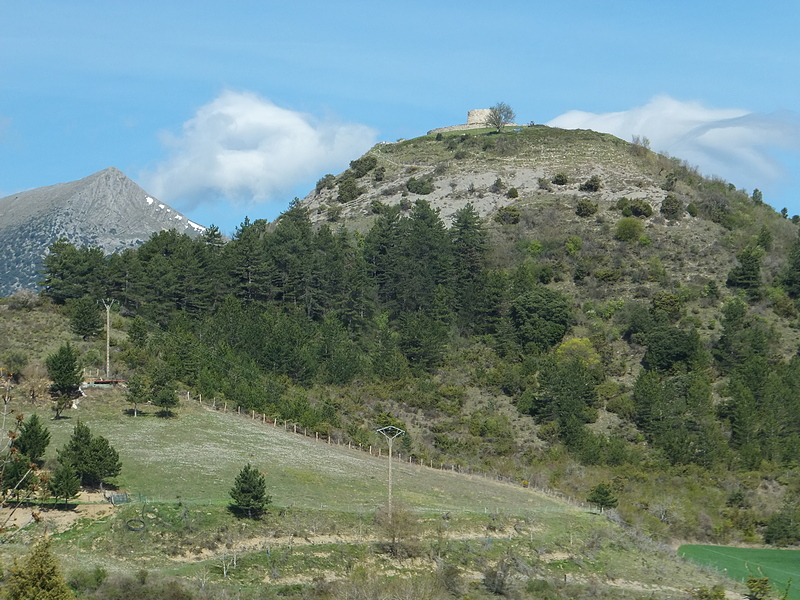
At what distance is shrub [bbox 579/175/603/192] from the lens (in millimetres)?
132875

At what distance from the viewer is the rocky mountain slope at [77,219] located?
135000 millimetres

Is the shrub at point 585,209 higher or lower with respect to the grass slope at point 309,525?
higher

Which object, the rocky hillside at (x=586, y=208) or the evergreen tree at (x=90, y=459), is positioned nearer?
the evergreen tree at (x=90, y=459)

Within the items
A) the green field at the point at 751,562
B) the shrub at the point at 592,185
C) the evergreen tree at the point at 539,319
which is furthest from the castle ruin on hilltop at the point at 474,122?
the green field at the point at 751,562

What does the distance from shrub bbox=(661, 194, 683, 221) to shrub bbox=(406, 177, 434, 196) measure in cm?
3265

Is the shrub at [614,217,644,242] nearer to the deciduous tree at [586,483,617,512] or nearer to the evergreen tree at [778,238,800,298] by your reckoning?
the evergreen tree at [778,238,800,298]

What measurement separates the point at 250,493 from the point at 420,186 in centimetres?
9334

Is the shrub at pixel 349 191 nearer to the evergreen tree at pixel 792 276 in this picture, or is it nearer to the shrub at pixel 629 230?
the shrub at pixel 629 230

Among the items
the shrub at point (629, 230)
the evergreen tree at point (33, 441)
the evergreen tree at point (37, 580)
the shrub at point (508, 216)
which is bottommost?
the evergreen tree at point (37, 580)

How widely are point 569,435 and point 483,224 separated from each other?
49403mm

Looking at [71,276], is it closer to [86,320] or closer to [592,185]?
[86,320]

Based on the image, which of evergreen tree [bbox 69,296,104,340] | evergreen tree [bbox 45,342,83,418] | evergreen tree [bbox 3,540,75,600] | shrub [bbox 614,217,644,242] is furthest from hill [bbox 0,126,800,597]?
evergreen tree [bbox 3,540,75,600]

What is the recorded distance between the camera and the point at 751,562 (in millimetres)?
67125

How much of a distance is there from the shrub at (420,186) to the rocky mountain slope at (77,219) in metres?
31.8
